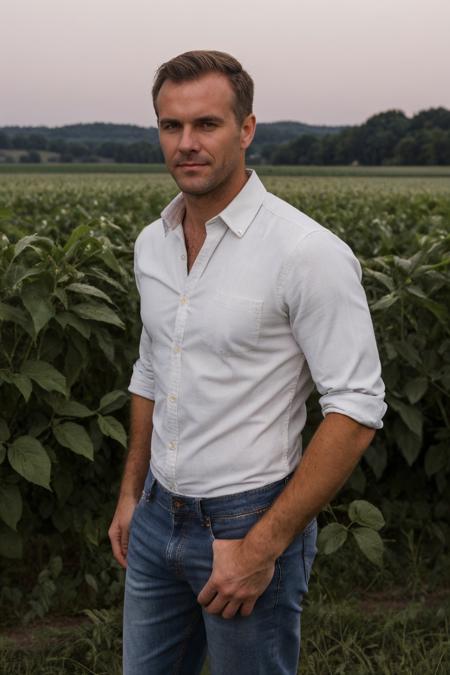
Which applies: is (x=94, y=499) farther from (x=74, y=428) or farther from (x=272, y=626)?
(x=272, y=626)

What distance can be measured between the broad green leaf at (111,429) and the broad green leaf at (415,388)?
1.17m

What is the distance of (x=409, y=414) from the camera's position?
378 cm

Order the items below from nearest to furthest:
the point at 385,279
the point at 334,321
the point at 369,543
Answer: the point at 334,321, the point at 369,543, the point at 385,279

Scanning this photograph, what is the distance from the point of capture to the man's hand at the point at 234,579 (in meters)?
1.79

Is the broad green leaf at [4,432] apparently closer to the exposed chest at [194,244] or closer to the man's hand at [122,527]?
the man's hand at [122,527]

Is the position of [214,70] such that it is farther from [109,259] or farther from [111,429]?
[111,429]

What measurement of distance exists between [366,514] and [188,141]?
125 cm

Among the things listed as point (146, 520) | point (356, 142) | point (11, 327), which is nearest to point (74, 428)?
point (11, 327)

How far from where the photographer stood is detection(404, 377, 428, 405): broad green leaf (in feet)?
12.1

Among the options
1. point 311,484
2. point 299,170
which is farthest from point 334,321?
point 299,170

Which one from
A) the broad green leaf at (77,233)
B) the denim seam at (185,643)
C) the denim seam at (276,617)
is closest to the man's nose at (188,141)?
the denim seam at (276,617)

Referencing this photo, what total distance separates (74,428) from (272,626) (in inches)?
59.0

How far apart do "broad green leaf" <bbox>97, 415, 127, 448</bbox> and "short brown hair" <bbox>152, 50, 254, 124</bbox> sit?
155cm

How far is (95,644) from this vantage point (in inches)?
133
